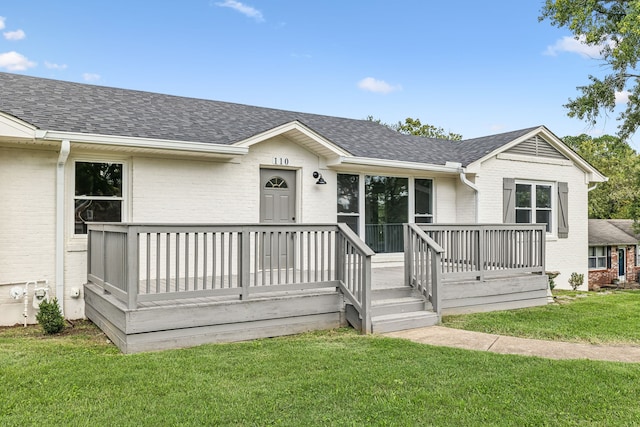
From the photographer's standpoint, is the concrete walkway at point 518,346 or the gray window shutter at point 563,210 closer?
the concrete walkway at point 518,346

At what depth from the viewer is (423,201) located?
428 inches

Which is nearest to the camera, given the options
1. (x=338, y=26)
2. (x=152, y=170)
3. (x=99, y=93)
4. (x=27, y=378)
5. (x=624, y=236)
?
(x=27, y=378)

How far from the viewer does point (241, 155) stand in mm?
8094

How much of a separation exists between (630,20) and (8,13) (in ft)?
51.0

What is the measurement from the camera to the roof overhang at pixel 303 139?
809cm

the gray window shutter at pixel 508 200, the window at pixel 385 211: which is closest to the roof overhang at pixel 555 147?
the gray window shutter at pixel 508 200

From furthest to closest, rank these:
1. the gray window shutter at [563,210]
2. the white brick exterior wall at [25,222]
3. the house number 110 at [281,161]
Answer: the gray window shutter at [563,210] < the house number 110 at [281,161] < the white brick exterior wall at [25,222]

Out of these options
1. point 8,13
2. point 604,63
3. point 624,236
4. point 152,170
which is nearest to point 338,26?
point 604,63

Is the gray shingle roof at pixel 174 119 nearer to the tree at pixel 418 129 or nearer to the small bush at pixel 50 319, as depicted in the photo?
the small bush at pixel 50 319

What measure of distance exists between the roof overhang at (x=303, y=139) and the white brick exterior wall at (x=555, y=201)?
399 cm

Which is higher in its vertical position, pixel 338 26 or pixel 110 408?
pixel 338 26

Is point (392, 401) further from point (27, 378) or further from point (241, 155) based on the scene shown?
point (241, 155)

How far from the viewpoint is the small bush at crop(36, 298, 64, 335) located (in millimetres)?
6242

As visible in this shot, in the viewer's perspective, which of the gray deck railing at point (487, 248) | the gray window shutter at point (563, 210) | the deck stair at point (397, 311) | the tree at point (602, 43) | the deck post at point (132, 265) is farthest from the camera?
the gray window shutter at point (563, 210)
